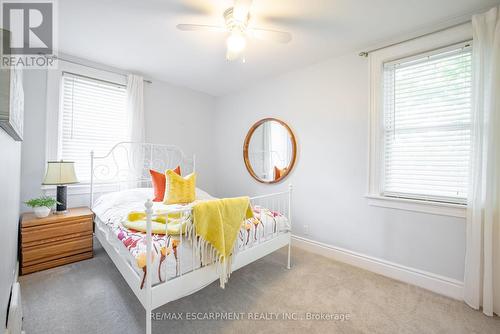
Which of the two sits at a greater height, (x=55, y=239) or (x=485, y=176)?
(x=485, y=176)

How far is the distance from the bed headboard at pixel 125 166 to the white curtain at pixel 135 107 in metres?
0.15

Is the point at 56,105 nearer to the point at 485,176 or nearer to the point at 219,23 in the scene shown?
the point at 219,23

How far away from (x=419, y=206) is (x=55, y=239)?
12.2ft

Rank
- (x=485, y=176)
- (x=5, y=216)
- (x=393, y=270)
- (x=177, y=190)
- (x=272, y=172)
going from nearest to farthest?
(x=5, y=216) < (x=485, y=176) < (x=393, y=270) < (x=177, y=190) < (x=272, y=172)

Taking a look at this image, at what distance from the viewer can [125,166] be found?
3135 millimetres

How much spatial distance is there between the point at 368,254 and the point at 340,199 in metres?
0.66

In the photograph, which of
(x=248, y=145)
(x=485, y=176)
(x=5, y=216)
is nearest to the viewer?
(x=5, y=216)

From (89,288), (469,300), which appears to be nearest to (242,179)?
(89,288)

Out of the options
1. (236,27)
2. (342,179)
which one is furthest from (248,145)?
(236,27)

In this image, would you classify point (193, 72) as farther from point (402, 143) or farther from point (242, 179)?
point (402, 143)

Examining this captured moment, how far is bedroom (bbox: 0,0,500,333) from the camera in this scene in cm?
159

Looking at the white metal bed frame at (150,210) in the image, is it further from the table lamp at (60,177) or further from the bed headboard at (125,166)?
the table lamp at (60,177)

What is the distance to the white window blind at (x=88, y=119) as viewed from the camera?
271cm

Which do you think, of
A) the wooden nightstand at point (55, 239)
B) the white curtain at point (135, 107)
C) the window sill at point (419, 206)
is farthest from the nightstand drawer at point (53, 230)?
the window sill at point (419, 206)
